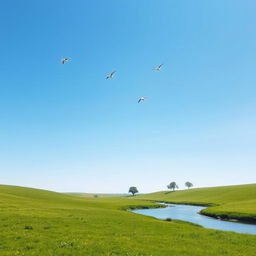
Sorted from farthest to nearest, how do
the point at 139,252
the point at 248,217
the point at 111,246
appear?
the point at 248,217
the point at 111,246
the point at 139,252

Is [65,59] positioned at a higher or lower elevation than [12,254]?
higher

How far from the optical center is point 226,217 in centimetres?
5575

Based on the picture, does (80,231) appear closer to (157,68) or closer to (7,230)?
(7,230)

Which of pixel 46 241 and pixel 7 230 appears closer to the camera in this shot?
pixel 46 241

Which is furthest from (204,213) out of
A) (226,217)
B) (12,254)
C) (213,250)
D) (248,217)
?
(12,254)

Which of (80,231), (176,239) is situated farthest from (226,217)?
(80,231)

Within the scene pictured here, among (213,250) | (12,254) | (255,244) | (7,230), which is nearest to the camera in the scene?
(12,254)

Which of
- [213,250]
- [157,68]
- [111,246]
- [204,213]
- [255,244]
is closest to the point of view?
[111,246]

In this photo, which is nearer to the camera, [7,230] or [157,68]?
[7,230]

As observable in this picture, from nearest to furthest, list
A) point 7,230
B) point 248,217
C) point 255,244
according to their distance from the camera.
Answer: 1. point 7,230
2. point 255,244
3. point 248,217

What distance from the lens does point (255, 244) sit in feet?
69.1

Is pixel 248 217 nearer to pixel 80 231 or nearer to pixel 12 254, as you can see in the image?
pixel 80 231

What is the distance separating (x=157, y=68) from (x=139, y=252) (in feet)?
59.4

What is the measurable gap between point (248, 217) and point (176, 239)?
129 ft
